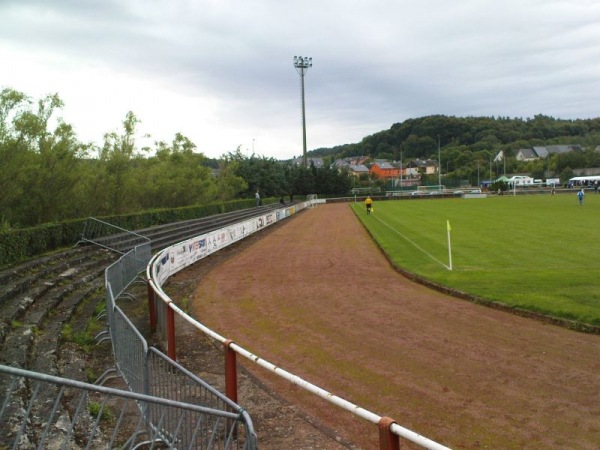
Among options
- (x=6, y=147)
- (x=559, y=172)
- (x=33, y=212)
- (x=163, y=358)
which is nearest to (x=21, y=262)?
(x=6, y=147)

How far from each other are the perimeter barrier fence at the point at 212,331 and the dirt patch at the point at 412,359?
37.2 inches

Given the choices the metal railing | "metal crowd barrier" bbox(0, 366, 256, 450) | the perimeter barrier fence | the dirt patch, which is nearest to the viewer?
the perimeter barrier fence

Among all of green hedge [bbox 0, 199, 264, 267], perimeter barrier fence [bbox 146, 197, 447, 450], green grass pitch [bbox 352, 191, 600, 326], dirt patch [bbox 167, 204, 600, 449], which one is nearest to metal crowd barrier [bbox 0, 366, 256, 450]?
perimeter barrier fence [bbox 146, 197, 447, 450]

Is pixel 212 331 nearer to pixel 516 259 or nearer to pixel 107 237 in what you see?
pixel 516 259

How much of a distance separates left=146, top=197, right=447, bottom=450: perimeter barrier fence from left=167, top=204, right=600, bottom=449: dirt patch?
3.10 ft

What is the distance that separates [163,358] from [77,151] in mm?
18814

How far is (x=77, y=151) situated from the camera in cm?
2186

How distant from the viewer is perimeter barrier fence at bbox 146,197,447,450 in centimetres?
381

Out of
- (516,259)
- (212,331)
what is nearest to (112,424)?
(212,331)

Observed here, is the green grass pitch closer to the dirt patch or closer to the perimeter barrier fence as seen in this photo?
the dirt patch

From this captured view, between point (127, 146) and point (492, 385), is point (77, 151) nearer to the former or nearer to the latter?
point (127, 146)

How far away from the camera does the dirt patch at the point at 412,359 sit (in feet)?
22.1

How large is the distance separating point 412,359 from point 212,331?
13.2 feet

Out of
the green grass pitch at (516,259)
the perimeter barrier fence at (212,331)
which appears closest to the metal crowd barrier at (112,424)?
the perimeter barrier fence at (212,331)
